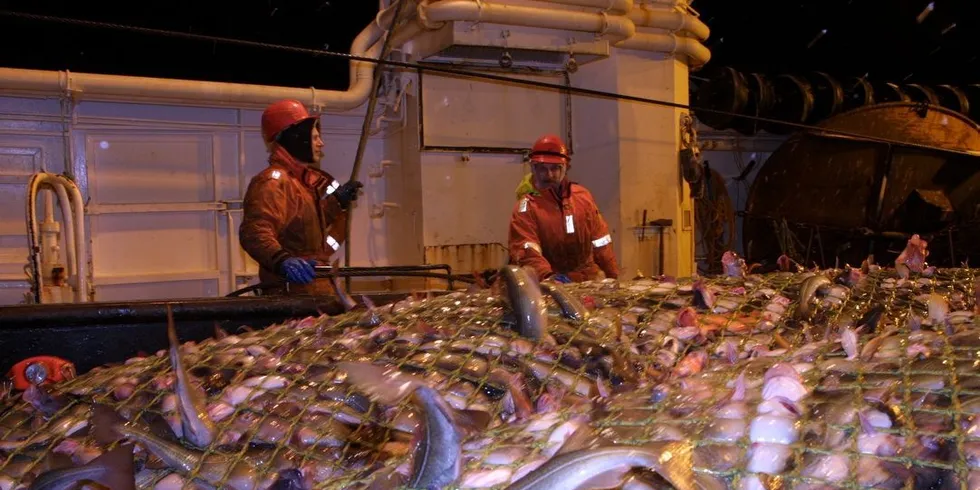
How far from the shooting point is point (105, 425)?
2207mm

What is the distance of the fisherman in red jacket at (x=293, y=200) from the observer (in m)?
4.68

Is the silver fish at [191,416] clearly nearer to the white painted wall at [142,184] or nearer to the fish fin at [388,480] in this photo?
the fish fin at [388,480]

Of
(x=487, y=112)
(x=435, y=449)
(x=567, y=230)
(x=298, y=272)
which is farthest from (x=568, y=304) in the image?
(x=487, y=112)

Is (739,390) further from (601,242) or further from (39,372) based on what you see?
(601,242)

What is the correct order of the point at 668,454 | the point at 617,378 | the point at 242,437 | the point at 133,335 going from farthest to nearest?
the point at 133,335 < the point at 617,378 < the point at 242,437 < the point at 668,454

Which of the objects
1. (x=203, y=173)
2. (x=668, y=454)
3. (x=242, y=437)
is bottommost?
(x=242, y=437)

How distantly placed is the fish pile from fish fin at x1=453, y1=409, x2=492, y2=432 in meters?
0.01

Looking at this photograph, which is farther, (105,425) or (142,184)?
(142,184)

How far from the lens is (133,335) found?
11.7ft

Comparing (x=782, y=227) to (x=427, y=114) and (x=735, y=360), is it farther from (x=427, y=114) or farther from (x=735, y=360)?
(x=735, y=360)

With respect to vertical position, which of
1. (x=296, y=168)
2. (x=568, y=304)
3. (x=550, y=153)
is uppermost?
(x=550, y=153)

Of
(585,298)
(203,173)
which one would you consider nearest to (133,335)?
(585,298)

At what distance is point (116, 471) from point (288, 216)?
3193 millimetres

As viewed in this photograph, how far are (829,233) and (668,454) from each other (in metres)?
8.53
